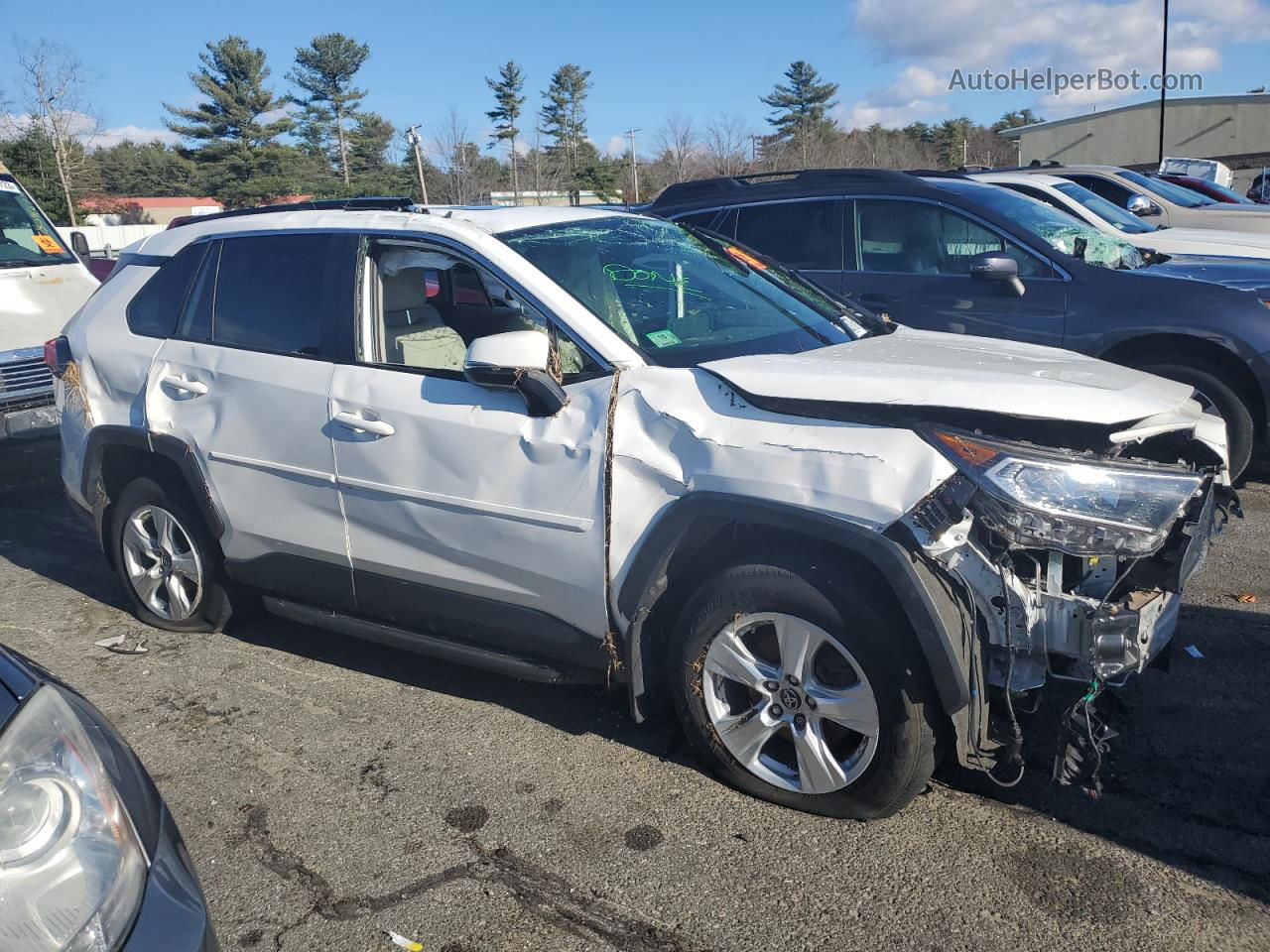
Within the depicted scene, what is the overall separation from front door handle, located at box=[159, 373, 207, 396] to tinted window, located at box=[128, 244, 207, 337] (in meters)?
0.24

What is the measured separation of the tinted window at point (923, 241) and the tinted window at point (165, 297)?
438 cm

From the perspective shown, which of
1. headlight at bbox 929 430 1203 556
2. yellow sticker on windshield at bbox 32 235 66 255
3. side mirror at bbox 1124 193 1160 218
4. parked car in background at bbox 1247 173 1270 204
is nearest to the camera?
headlight at bbox 929 430 1203 556

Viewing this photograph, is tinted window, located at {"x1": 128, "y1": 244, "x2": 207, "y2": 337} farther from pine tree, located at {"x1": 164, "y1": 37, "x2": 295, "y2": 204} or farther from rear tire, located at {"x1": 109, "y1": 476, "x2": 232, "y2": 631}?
pine tree, located at {"x1": 164, "y1": 37, "x2": 295, "y2": 204}

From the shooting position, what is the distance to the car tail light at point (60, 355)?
5082 millimetres

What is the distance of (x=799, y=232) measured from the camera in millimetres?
7543

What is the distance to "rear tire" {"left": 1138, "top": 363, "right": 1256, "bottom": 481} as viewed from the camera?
6.14 metres

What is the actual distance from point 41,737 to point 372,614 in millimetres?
2242

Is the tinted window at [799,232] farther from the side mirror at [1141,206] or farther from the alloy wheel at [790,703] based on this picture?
the alloy wheel at [790,703]

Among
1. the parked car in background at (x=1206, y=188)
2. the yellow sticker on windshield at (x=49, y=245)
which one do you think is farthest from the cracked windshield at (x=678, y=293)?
the parked car in background at (x=1206, y=188)

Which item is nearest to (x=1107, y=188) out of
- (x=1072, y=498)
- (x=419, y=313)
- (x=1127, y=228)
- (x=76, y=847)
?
(x=1127, y=228)

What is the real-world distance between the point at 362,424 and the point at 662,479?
125 cm

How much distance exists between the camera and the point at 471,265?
388 cm

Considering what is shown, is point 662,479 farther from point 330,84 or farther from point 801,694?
point 330,84

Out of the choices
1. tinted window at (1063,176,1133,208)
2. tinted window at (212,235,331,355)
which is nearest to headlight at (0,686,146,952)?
tinted window at (212,235,331,355)
